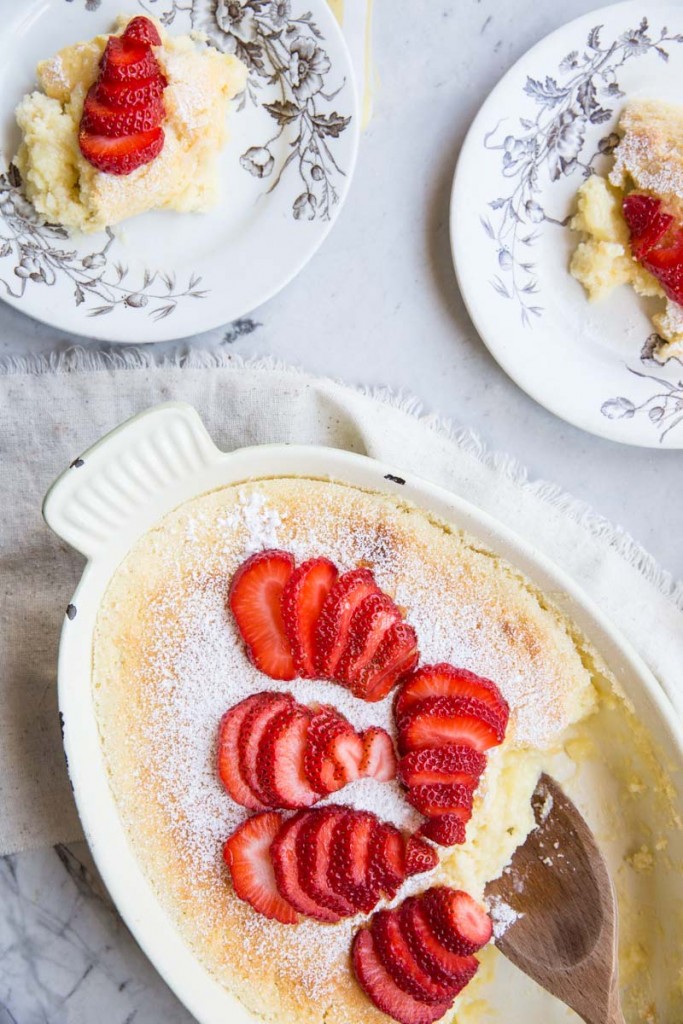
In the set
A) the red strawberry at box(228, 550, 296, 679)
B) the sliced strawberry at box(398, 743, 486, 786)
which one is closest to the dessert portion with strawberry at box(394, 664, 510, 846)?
the sliced strawberry at box(398, 743, 486, 786)

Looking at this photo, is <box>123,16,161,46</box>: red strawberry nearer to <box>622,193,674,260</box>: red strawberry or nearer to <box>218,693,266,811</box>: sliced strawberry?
<box>622,193,674,260</box>: red strawberry

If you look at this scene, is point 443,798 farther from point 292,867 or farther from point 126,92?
point 126,92

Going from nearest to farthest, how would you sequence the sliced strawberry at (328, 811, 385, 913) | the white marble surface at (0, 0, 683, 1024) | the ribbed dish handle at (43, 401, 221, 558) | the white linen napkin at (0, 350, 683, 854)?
the ribbed dish handle at (43, 401, 221, 558) < the sliced strawberry at (328, 811, 385, 913) < the white linen napkin at (0, 350, 683, 854) < the white marble surface at (0, 0, 683, 1024)

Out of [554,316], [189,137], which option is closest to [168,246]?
[189,137]

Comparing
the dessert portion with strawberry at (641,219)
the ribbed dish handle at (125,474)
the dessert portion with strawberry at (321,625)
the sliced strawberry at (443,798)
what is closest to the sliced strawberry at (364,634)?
the dessert portion with strawberry at (321,625)

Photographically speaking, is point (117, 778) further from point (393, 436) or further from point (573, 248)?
point (573, 248)

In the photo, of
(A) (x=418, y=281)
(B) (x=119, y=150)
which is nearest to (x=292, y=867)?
(A) (x=418, y=281)

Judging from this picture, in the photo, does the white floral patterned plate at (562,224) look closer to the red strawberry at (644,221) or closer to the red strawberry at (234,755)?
the red strawberry at (644,221)
